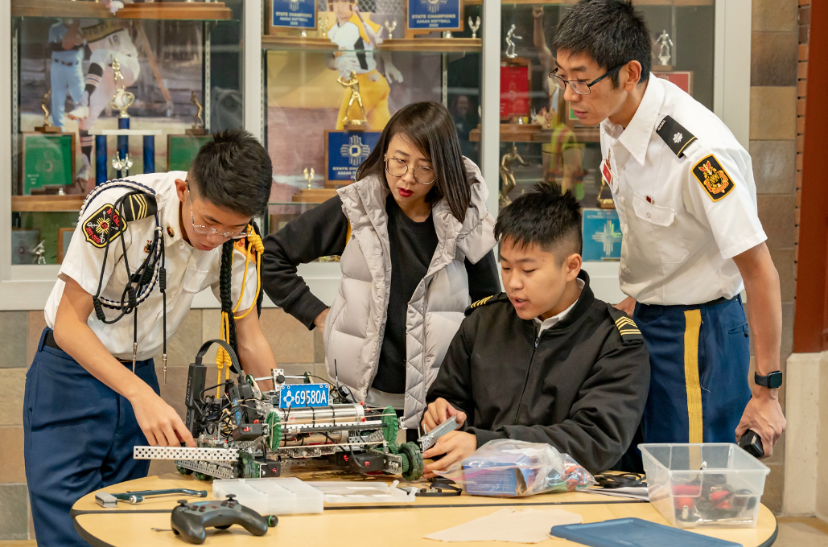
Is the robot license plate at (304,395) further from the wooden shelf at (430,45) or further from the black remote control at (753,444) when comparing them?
the wooden shelf at (430,45)

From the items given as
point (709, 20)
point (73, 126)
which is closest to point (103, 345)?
point (73, 126)

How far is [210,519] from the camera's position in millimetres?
1369

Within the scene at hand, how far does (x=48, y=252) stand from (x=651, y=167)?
8.22 feet

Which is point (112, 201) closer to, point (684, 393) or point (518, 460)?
point (518, 460)

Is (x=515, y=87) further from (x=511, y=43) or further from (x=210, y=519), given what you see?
(x=210, y=519)

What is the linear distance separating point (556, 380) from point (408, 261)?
0.56m

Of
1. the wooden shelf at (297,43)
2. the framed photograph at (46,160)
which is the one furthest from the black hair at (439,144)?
the framed photograph at (46,160)

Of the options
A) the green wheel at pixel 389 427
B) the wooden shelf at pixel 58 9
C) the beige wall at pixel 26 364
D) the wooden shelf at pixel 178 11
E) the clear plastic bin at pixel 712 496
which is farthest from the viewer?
the wooden shelf at pixel 178 11

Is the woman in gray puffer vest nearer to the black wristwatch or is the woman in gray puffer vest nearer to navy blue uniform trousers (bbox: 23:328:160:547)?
navy blue uniform trousers (bbox: 23:328:160:547)

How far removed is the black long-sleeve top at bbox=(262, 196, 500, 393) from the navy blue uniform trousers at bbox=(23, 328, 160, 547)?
24.5 inches

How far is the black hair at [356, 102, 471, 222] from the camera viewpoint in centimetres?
221

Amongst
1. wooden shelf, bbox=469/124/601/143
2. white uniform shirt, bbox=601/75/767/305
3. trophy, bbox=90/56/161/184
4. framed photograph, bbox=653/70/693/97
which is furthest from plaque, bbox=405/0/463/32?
white uniform shirt, bbox=601/75/767/305

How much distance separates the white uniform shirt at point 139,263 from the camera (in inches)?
75.5

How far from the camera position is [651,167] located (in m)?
2.09
